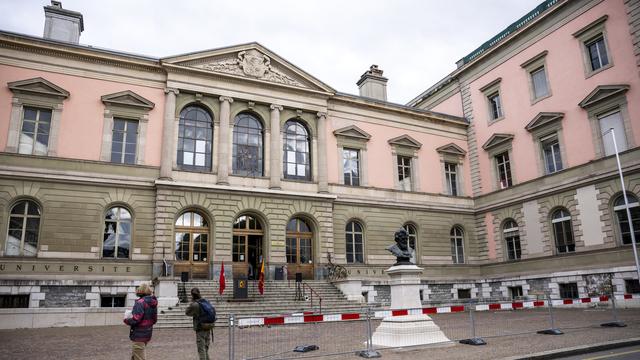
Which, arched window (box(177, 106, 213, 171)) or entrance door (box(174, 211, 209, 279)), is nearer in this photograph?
entrance door (box(174, 211, 209, 279))

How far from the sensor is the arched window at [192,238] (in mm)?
22062

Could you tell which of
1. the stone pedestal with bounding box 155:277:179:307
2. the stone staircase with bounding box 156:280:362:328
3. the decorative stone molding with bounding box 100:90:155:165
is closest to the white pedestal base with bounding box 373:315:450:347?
the stone staircase with bounding box 156:280:362:328

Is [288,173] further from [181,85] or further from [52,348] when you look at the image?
[52,348]

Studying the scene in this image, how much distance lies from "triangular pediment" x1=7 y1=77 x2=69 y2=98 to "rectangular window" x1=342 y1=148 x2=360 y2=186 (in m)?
14.0

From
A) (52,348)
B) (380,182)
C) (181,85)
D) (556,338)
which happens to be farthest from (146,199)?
(556,338)

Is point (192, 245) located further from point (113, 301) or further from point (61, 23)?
point (61, 23)

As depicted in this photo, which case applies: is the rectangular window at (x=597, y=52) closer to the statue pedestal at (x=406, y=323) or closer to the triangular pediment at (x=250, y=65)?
the triangular pediment at (x=250, y=65)

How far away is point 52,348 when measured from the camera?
1209cm

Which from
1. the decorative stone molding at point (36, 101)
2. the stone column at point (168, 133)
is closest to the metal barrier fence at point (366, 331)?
the stone column at point (168, 133)

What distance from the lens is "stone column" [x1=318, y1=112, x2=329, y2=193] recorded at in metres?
25.7

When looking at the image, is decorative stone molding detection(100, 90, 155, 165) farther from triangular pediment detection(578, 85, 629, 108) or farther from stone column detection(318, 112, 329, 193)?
triangular pediment detection(578, 85, 629, 108)

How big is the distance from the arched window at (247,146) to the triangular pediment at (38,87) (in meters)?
7.80

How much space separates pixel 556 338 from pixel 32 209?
63.6 feet

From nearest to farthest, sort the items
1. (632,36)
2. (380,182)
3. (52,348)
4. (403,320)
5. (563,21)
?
(403,320), (52,348), (632,36), (563,21), (380,182)
